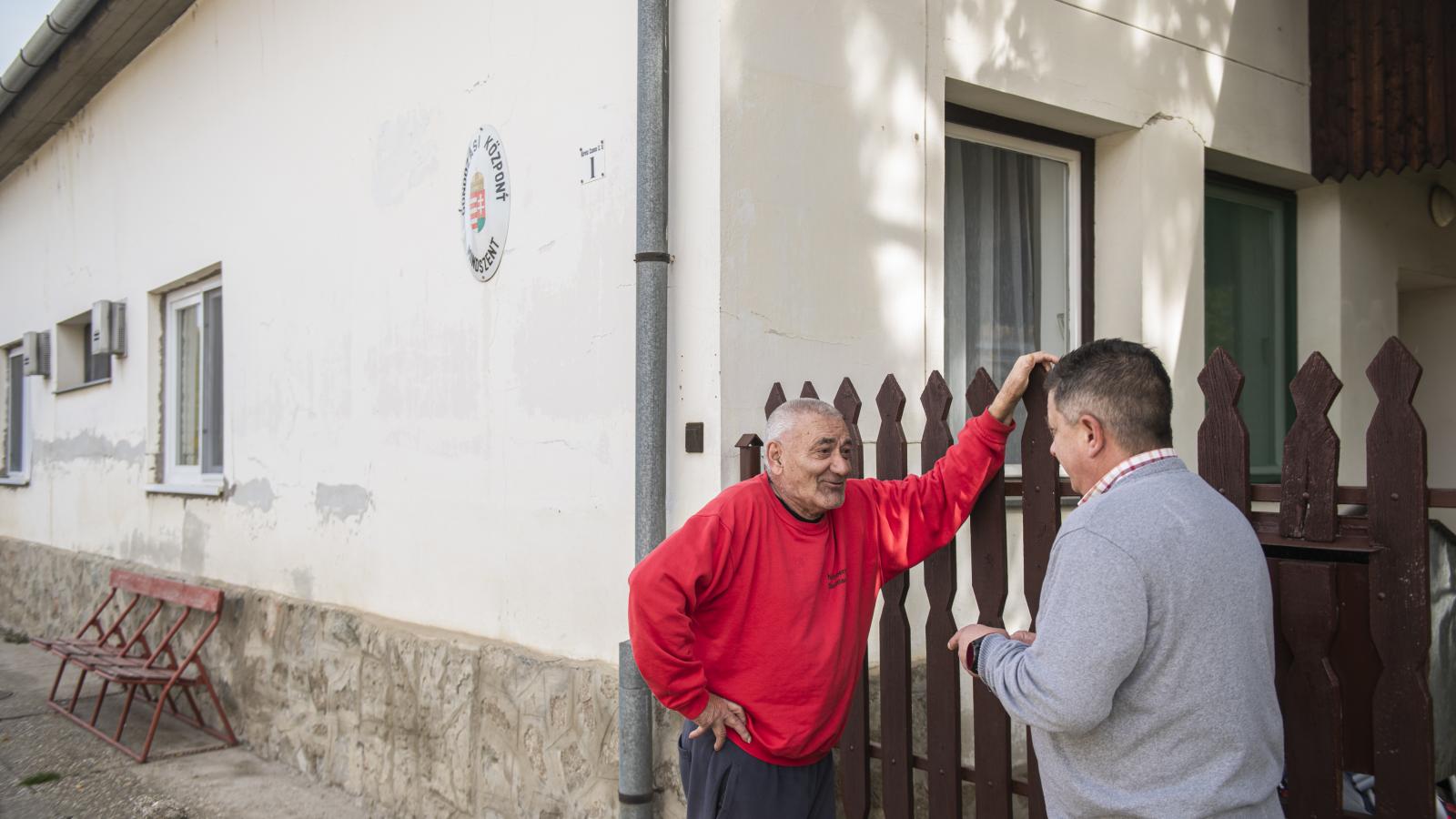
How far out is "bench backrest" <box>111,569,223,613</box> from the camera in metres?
6.64

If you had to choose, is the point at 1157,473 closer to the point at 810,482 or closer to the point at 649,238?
→ the point at 810,482

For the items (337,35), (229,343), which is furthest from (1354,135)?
(229,343)

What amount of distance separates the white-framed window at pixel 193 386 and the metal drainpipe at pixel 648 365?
4827mm

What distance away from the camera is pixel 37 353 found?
1070cm

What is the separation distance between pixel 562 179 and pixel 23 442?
410 inches

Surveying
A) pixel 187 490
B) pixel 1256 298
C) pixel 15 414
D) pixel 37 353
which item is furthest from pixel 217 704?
pixel 15 414

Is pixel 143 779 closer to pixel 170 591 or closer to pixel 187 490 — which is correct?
pixel 170 591

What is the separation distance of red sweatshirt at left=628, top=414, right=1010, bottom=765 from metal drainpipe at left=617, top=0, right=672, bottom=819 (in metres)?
0.88

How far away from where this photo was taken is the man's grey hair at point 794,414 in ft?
9.27

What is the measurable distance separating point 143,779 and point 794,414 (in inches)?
190

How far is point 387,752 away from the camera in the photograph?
17.3ft

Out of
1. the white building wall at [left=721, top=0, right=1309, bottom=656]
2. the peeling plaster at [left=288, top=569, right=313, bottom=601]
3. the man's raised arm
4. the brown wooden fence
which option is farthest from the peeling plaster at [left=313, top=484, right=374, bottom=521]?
the brown wooden fence

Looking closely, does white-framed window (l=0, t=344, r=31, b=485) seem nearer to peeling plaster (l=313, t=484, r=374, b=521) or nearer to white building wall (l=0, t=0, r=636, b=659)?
white building wall (l=0, t=0, r=636, b=659)

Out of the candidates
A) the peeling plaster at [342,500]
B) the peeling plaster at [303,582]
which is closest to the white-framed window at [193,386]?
the peeling plaster at [303,582]
